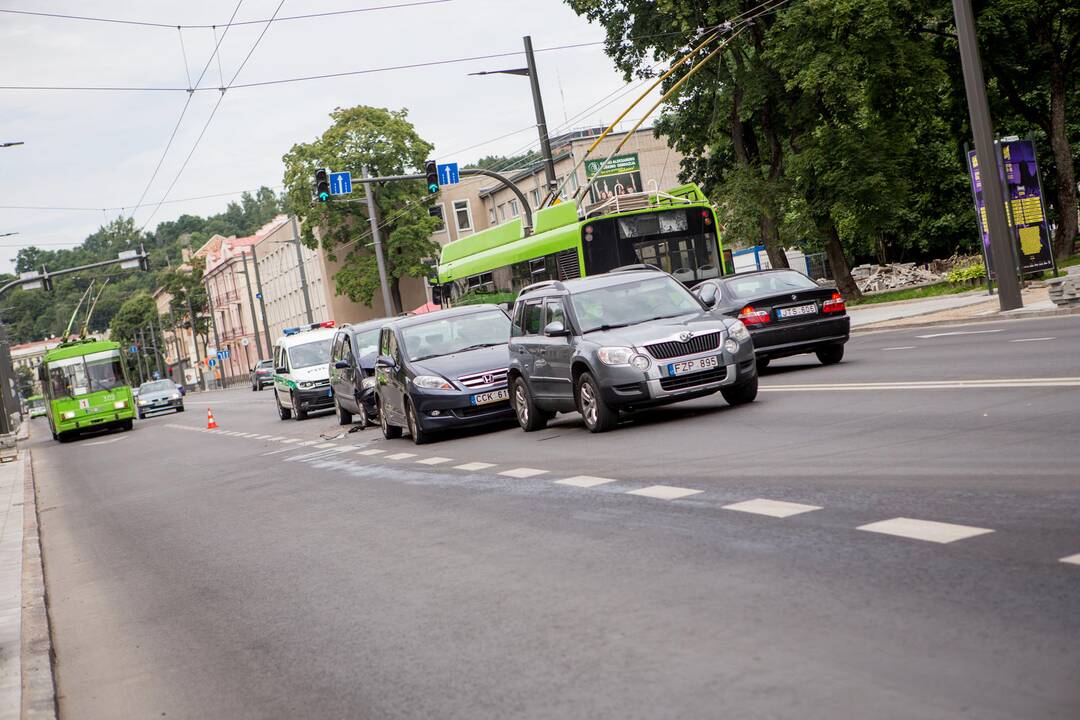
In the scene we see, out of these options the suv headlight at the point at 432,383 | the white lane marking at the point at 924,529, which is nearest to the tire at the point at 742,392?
the suv headlight at the point at 432,383

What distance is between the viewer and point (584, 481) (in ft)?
35.8

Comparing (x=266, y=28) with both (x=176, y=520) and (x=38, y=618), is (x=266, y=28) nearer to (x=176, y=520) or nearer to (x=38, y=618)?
→ (x=176, y=520)

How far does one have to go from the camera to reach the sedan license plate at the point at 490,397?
1809 cm

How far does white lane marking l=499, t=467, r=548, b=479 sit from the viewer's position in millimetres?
12148

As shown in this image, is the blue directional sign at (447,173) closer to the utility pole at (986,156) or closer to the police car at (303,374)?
the police car at (303,374)

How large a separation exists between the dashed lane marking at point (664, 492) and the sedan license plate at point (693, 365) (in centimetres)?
475

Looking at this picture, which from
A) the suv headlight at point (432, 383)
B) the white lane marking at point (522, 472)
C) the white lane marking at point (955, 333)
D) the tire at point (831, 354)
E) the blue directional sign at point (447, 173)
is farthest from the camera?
the blue directional sign at point (447, 173)

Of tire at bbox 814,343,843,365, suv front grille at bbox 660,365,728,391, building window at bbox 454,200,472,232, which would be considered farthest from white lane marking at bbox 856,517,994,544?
building window at bbox 454,200,472,232

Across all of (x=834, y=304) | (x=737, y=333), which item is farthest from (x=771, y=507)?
(x=834, y=304)

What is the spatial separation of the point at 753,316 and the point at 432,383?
191 inches

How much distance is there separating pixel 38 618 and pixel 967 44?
64.2 feet

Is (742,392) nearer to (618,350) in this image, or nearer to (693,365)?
(693,365)

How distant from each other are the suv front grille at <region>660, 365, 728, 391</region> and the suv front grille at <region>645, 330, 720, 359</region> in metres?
0.24

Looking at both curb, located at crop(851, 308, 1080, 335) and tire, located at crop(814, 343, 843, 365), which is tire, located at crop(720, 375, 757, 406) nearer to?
tire, located at crop(814, 343, 843, 365)
